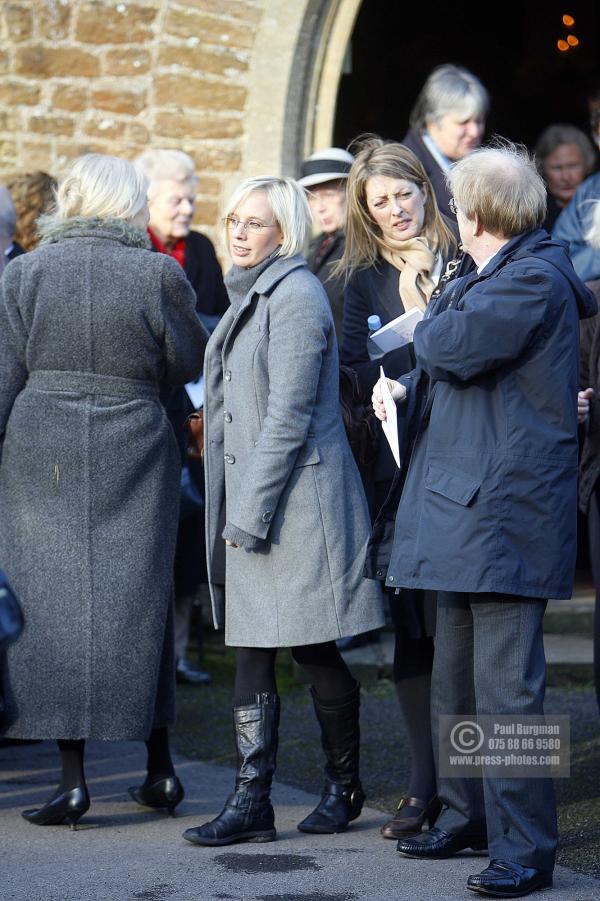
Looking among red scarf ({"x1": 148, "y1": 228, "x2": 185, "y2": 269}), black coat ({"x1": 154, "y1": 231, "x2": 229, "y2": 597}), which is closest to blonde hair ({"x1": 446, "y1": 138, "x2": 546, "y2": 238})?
red scarf ({"x1": 148, "y1": 228, "x2": 185, "y2": 269})

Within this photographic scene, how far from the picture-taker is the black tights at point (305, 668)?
4.34m

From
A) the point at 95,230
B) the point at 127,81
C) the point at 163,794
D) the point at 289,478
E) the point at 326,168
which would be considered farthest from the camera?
the point at 127,81

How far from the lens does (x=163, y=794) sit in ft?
15.2

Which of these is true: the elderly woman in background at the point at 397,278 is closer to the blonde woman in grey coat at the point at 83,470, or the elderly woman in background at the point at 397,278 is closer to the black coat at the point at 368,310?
the black coat at the point at 368,310

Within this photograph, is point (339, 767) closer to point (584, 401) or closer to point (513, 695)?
point (513, 695)

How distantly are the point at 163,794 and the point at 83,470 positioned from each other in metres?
1.04

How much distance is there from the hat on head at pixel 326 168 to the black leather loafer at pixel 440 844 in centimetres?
298

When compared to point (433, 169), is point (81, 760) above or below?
below

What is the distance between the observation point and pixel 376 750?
545 centimetres

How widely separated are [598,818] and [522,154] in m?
1.94

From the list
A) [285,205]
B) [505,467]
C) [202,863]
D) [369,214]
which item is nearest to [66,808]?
[202,863]

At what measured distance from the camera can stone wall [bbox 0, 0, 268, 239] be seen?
755cm

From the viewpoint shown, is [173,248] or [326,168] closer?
[173,248]

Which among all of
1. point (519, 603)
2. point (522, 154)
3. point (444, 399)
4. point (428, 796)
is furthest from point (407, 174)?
point (428, 796)
